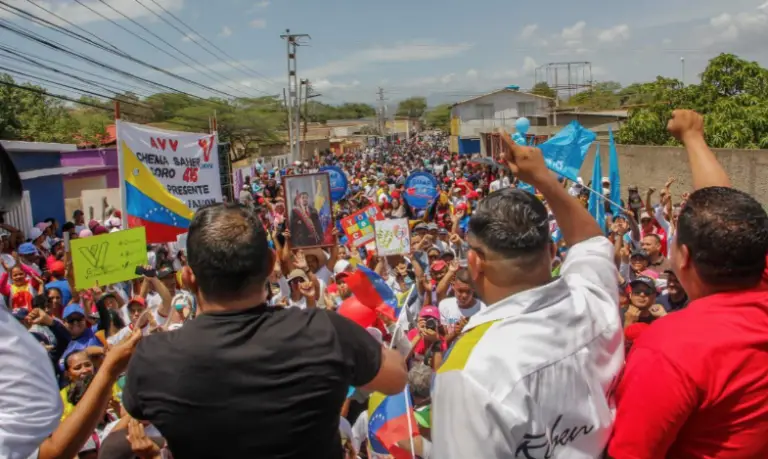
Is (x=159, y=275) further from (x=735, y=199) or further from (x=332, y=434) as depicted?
(x=735, y=199)

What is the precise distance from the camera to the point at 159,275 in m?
5.84

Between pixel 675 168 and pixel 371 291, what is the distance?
1150cm

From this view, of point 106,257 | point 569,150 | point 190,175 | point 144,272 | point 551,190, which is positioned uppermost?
point 569,150

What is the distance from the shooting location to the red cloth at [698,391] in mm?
1400

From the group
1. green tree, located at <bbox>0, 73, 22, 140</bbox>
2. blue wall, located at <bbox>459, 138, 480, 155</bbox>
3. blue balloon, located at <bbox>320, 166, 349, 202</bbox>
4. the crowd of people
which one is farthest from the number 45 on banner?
blue wall, located at <bbox>459, 138, 480, 155</bbox>

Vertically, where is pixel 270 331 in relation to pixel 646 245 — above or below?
above

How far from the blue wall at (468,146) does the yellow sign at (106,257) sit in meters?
→ 42.8

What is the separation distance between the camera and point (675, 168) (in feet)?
46.0

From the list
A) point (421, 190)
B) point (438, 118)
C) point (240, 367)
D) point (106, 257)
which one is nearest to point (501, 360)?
point (240, 367)

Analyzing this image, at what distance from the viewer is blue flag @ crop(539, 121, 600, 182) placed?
8156mm

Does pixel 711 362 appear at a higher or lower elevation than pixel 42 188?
lower

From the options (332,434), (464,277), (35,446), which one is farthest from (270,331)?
(464,277)

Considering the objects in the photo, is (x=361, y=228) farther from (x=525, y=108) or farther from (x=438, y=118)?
(x=438, y=118)

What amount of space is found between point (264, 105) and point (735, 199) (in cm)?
6328
